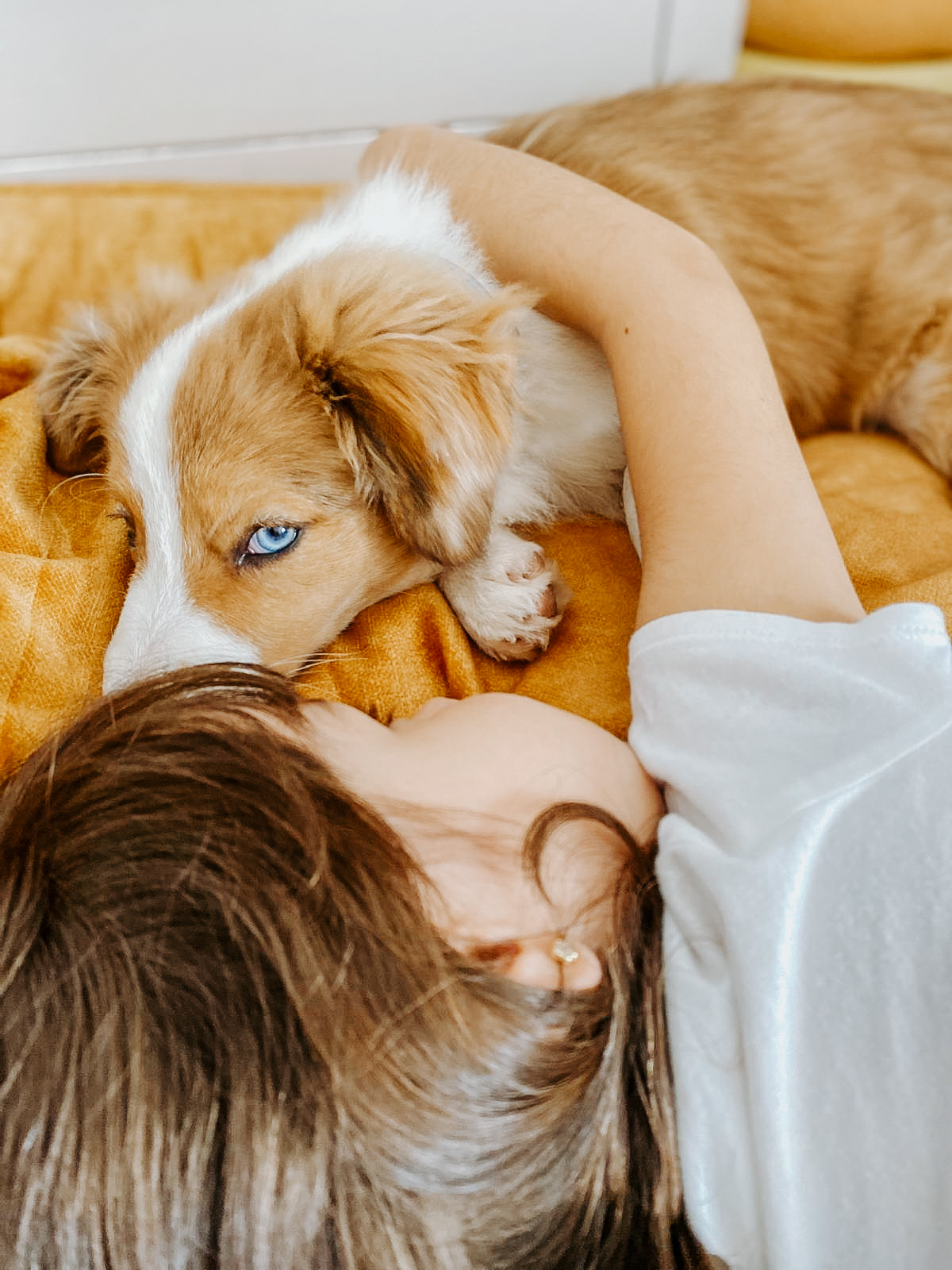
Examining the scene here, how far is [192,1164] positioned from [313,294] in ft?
3.16

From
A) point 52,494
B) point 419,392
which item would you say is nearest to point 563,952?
point 419,392

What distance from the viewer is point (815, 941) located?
31.7 inches

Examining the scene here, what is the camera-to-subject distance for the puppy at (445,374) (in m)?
1.18

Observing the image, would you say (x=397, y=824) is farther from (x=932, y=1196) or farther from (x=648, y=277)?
(x=648, y=277)

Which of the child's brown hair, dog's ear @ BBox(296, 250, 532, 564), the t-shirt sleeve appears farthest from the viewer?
dog's ear @ BBox(296, 250, 532, 564)

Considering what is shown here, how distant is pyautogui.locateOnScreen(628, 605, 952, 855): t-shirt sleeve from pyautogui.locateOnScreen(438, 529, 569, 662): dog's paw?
0.29 meters

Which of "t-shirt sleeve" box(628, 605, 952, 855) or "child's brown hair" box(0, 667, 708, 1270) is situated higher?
"t-shirt sleeve" box(628, 605, 952, 855)

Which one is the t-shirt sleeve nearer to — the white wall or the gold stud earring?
the gold stud earring

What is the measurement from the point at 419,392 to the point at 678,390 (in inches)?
11.9

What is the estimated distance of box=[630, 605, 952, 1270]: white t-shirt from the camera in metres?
0.75

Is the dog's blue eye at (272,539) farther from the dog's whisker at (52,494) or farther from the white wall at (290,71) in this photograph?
the white wall at (290,71)

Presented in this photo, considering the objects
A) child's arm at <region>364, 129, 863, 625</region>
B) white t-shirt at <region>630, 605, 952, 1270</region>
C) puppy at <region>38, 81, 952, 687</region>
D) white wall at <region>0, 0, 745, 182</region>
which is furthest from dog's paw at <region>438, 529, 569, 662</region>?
white wall at <region>0, 0, 745, 182</region>

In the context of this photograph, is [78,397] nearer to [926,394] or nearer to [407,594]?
[407,594]

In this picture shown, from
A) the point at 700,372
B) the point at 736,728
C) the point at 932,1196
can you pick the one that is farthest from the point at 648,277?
the point at 932,1196
